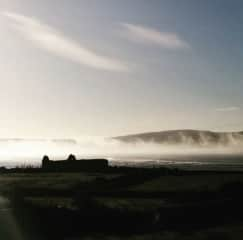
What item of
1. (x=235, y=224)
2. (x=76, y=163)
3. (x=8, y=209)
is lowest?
(x=235, y=224)

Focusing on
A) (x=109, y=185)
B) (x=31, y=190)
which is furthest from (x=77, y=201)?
(x=109, y=185)

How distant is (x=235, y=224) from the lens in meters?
24.1

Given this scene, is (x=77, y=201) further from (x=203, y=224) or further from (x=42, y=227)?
(x=203, y=224)

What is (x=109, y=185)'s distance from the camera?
43219mm

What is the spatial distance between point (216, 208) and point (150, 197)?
8574mm

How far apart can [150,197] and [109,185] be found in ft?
31.1

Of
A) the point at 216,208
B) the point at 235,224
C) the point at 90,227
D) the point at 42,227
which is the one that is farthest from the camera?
the point at 216,208

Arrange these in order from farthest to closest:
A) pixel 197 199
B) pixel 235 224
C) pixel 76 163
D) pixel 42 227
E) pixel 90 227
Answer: pixel 76 163, pixel 197 199, pixel 235 224, pixel 90 227, pixel 42 227

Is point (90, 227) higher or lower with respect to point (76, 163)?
lower

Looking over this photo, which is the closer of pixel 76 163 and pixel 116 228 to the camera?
pixel 116 228

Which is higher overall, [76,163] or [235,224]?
[76,163]

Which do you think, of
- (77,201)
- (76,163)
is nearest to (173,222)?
(77,201)

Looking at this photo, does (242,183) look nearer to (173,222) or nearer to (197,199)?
(197,199)

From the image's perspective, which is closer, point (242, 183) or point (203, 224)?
point (203, 224)
